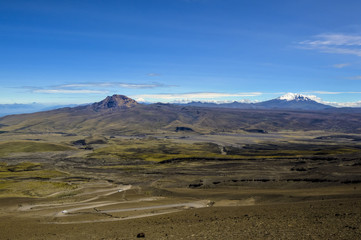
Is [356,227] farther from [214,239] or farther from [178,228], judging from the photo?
[178,228]

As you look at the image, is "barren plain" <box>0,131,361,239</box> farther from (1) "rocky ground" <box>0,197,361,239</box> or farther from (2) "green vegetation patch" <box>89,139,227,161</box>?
(2) "green vegetation patch" <box>89,139,227,161</box>

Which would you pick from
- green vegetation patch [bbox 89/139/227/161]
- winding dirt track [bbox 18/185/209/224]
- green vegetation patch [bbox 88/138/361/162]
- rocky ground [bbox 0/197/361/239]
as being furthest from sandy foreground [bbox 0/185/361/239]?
green vegetation patch [bbox 89/139/227/161]

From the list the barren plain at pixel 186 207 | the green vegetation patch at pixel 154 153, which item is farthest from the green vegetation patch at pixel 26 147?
the barren plain at pixel 186 207

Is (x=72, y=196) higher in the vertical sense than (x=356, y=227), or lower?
lower

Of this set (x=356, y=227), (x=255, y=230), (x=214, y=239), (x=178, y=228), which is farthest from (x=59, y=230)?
(x=356, y=227)

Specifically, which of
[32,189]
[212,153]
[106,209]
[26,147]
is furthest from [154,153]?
[106,209]

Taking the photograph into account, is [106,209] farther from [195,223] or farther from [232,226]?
[232,226]

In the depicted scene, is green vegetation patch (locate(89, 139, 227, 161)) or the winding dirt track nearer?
the winding dirt track

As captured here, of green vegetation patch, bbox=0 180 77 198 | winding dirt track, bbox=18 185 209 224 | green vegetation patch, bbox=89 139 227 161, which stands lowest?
green vegetation patch, bbox=89 139 227 161
